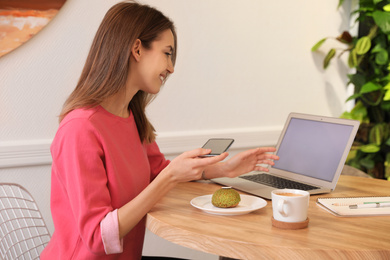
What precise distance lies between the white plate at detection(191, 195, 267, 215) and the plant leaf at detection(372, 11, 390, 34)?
187cm

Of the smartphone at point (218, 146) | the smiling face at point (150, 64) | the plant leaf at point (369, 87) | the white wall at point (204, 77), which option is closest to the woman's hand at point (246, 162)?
the smartphone at point (218, 146)

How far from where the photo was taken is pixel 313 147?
1.65 meters

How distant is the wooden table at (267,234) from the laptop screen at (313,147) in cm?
26

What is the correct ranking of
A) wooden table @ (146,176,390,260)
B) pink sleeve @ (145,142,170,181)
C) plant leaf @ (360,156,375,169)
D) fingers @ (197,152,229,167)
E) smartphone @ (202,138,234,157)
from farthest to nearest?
plant leaf @ (360,156,375,169), pink sleeve @ (145,142,170,181), smartphone @ (202,138,234,157), fingers @ (197,152,229,167), wooden table @ (146,176,390,260)

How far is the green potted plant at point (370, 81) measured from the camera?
9.46 feet

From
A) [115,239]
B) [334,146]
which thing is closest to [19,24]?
[115,239]

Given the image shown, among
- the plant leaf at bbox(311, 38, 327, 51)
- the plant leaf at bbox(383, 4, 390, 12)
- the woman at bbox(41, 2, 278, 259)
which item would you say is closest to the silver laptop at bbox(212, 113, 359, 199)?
the woman at bbox(41, 2, 278, 259)

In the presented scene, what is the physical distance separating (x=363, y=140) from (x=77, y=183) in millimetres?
2363

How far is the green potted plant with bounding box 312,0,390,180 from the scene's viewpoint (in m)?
2.88

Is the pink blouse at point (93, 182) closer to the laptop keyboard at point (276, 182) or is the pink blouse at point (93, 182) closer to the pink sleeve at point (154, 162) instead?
the pink sleeve at point (154, 162)

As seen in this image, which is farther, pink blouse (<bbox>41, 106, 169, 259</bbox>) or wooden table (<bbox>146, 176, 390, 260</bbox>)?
pink blouse (<bbox>41, 106, 169, 259</bbox>)

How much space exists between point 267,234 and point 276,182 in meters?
0.55

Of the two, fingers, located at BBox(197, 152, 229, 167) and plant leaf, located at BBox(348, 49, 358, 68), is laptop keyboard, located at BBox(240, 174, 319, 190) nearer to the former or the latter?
fingers, located at BBox(197, 152, 229, 167)

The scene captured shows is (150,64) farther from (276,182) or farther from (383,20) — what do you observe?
(383,20)
